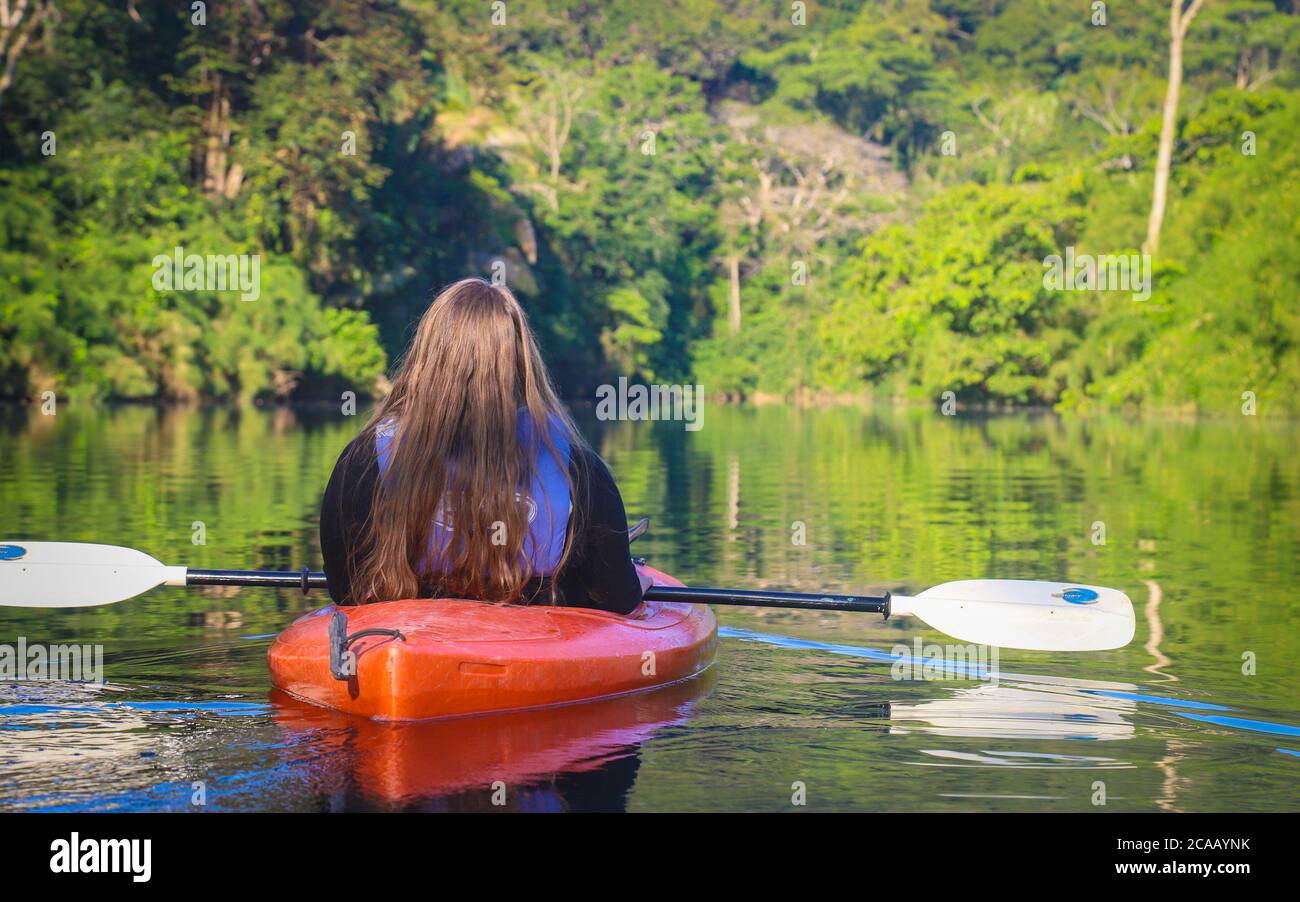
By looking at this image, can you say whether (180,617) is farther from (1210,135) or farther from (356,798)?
(1210,135)

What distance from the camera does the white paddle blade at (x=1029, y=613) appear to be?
6039mm

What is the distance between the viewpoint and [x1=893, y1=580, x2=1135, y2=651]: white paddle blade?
6.04 meters

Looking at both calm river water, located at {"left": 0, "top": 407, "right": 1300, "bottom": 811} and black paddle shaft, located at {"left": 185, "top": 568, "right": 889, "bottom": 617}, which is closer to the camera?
calm river water, located at {"left": 0, "top": 407, "right": 1300, "bottom": 811}

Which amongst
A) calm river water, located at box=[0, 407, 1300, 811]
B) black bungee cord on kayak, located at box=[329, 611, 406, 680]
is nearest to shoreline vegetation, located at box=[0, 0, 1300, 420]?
calm river water, located at box=[0, 407, 1300, 811]

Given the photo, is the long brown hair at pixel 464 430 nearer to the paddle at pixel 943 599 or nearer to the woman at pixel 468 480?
the woman at pixel 468 480

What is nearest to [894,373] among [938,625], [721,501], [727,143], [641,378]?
[641,378]

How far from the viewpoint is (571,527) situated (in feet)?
17.6

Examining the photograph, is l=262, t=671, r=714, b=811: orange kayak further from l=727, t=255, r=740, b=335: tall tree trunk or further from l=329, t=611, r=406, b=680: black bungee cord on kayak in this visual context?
l=727, t=255, r=740, b=335: tall tree trunk

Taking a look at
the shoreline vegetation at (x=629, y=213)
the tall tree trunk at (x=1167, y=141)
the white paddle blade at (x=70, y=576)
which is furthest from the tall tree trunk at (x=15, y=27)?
the white paddle blade at (x=70, y=576)

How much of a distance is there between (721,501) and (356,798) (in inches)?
383

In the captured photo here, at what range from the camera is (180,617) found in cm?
751

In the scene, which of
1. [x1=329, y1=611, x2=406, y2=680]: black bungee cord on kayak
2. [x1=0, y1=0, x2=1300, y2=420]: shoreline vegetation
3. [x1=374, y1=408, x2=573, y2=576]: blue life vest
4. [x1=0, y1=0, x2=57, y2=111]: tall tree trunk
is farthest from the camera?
[x1=0, y1=0, x2=57, y2=111]: tall tree trunk
